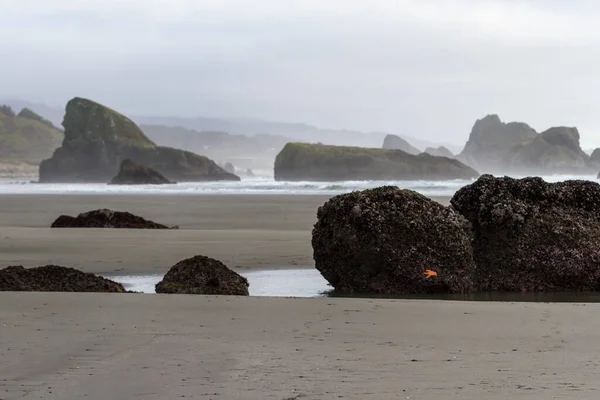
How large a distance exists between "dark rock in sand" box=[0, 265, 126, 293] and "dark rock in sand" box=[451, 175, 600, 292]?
145 inches

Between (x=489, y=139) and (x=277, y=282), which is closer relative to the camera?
(x=277, y=282)

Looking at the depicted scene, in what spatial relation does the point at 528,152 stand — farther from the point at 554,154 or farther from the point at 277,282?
the point at 277,282

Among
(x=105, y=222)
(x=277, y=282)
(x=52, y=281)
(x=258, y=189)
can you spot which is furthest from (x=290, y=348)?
(x=258, y=189)

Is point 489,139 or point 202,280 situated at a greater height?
point 489,139

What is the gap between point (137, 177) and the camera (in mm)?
68188

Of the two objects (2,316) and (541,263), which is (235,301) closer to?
→ (2,316)

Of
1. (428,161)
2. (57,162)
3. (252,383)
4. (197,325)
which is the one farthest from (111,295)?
Answer: (57,162)

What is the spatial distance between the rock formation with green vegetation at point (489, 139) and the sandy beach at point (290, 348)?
154225 millimetres

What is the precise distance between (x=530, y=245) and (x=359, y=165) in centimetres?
8829

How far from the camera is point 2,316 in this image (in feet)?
19.4

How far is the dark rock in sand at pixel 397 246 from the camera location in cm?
768

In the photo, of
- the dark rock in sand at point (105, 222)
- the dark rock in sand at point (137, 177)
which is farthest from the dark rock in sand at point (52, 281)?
the dark rock in sand at point (137, 177)

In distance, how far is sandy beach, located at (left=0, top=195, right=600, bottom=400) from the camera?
4035 mm

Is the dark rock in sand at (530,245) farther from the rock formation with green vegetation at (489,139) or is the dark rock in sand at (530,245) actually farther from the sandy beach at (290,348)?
the rock formation with green vegetation at (489,139)
